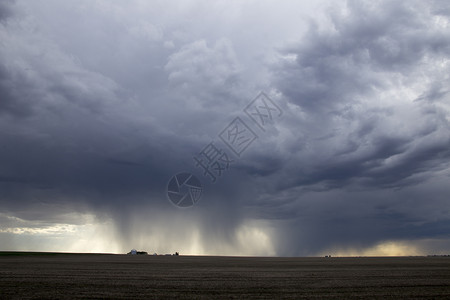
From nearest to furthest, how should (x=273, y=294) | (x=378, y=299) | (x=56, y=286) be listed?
(x=378, y=299), (x=273, y=294), (x=56, y=286)

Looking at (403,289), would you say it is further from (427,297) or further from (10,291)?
(10,291)

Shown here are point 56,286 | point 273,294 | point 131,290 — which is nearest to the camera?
point 273,294

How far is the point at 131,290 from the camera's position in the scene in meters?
27.5

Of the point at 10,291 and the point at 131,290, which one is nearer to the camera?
the point at 10,291

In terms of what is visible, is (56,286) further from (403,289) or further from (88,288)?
(403,289)

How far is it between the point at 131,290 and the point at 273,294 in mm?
11378

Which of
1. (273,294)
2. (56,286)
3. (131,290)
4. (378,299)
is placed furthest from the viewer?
(56,286)

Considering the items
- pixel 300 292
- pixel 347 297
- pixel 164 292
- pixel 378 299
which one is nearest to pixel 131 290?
pixel 164 292

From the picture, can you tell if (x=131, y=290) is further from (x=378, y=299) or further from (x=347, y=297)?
(x=378, y=299)

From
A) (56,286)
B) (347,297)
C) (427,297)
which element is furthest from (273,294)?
(56,286)

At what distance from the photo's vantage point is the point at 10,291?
25.7 metres

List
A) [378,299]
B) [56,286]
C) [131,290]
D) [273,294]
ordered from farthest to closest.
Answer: [56,286], [131,290], [273,294], [378,299]

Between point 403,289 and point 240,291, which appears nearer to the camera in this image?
point 240,291

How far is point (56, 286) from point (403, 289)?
2980 centimetres
